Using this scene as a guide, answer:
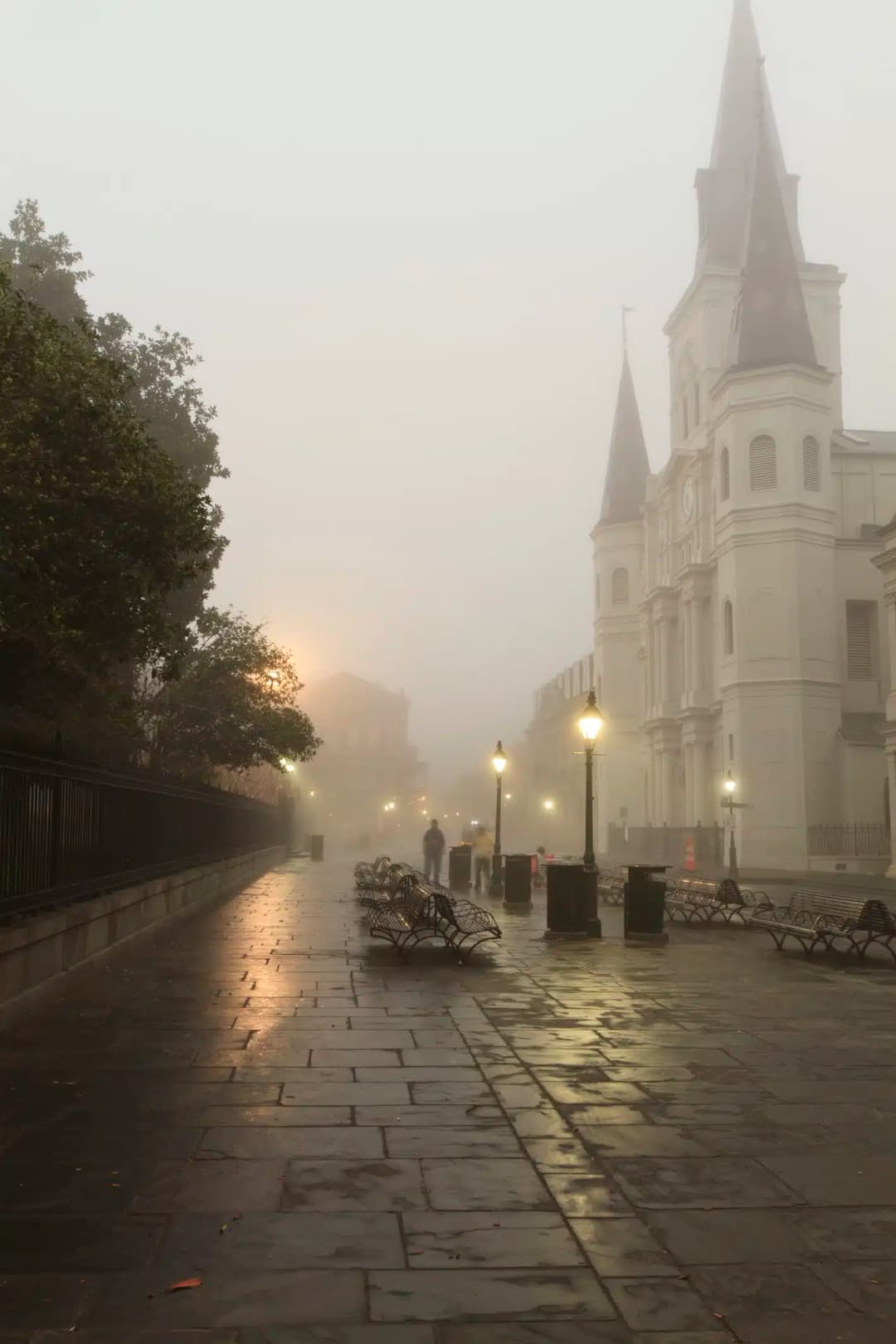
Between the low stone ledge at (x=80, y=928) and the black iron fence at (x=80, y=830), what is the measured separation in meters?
0.17

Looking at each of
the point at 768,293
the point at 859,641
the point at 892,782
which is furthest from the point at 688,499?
the point at 892,782

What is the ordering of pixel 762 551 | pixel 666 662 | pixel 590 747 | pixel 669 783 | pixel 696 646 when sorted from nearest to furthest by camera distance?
pixel 590 747 → pixel 762 551 → pixel 696 646 → pixel 669 783 → pixel 666 662

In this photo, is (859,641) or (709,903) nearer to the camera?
(709,903)

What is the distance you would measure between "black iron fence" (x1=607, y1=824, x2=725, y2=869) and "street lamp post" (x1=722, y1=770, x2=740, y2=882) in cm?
241

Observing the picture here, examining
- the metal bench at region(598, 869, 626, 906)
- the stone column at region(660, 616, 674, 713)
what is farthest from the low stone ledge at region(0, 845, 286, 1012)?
the stone column at region(660, 616, 674, 713)

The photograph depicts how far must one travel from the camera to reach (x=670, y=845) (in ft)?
200

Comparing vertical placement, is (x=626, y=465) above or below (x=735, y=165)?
below

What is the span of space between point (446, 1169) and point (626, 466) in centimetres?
7833

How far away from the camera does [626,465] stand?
8156 cm

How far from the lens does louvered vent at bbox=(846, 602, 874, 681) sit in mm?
57219

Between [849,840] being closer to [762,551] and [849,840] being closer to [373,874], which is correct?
[762,551]

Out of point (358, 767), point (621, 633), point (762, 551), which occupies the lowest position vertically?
point (358, 767)

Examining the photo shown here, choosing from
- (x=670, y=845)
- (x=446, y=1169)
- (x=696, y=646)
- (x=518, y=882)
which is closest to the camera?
(x=446, y=1169)

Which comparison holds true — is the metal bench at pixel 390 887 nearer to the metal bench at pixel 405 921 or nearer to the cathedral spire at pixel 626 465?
the metal bench at pixel 405 921
